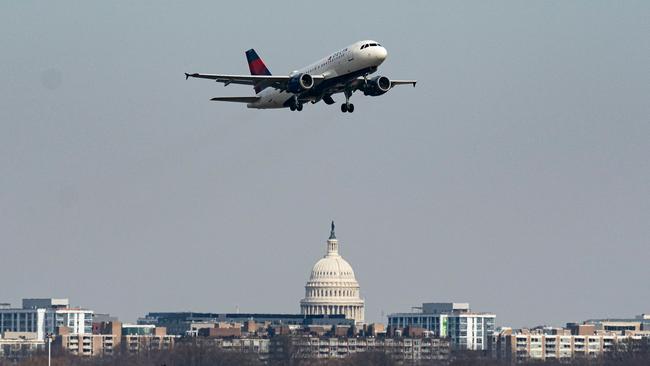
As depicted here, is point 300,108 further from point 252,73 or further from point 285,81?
point 252,73

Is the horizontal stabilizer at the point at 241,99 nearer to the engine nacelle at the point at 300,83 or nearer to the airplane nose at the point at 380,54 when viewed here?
the engine nacelle at the point at 300,83

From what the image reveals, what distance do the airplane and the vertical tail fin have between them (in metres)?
17.6

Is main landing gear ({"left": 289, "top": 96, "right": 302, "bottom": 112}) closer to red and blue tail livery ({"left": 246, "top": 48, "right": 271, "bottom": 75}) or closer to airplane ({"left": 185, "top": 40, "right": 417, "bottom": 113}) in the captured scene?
airplane ({"left": 185, "top": 40, "right": 417, "bottom": 113})

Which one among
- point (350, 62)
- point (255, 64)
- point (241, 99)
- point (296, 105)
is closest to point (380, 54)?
point (350, 62)

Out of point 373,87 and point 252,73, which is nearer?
point 373,87

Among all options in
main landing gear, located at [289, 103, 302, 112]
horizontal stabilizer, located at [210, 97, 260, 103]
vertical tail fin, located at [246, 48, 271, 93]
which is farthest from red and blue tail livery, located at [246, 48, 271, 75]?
main landing gear, located at [289, 103, 302, 112]

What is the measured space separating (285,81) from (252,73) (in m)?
22.0

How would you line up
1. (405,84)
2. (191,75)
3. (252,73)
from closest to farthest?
(191,75)
(405,84)
(252,73)

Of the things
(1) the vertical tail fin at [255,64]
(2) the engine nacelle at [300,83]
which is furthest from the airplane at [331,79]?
(1) the vertical tail fin at [255,64]

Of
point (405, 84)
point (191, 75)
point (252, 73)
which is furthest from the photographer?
point (252, 73)

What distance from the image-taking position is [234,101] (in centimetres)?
16750

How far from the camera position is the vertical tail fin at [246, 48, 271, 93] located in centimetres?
18212

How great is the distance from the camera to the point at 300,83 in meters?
157

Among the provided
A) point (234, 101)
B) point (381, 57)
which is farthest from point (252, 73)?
point (381, 57)
